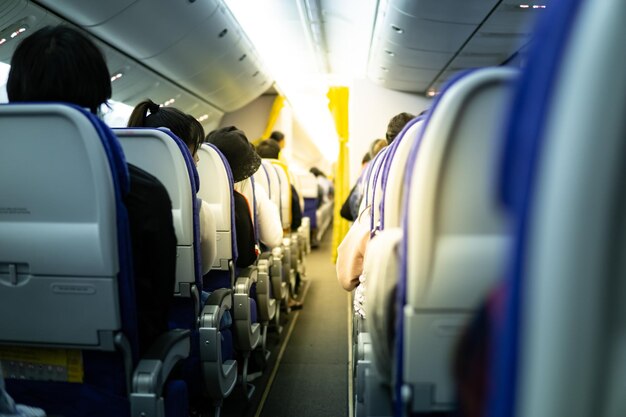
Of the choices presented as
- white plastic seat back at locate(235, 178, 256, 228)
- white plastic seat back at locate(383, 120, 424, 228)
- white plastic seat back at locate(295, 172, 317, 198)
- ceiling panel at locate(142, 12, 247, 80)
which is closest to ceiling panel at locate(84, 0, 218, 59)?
ceiling panel at locate(142, 12, 247, 80)

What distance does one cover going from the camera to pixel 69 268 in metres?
1.44

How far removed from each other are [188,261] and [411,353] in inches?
49.3

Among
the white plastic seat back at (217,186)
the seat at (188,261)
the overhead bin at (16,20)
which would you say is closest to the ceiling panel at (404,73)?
the overhead bin at (16,20)

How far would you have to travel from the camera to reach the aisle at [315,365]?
322cm

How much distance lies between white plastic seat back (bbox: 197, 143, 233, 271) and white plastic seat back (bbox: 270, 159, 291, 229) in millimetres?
2665

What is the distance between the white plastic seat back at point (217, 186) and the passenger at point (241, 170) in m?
0.43

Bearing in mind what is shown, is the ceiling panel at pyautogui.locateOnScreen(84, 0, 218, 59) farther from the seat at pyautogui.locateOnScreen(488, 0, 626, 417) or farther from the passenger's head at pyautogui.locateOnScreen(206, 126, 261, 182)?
the seat at pyautogui.locateOnScreen(488, 0, 626, 417)

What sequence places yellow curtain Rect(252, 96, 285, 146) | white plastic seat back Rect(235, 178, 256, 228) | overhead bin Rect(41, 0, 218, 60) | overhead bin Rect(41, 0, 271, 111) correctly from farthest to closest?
yellow curtain Rect(252, 96, 285, 146), overhead bin Rect(41, 0, 271, 111), overhead bin Rect(41, 0, 218, 60), white plastic seat back Rect(235, 178, 256, 228)

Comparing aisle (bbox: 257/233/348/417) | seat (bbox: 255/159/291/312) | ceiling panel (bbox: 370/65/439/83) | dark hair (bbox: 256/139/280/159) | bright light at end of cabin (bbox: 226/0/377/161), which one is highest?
bright light at end of cabin (bbox: 226/0/377/161)

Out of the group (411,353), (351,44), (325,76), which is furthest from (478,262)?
(325,76)

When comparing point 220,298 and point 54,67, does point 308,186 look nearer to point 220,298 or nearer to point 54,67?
point 220,298

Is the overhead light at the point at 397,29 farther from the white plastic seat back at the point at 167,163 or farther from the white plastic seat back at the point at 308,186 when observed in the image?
the white plastic seat back at the point at 308,186

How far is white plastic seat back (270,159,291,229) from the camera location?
18.3 ft

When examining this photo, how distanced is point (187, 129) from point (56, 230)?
1177 mm
